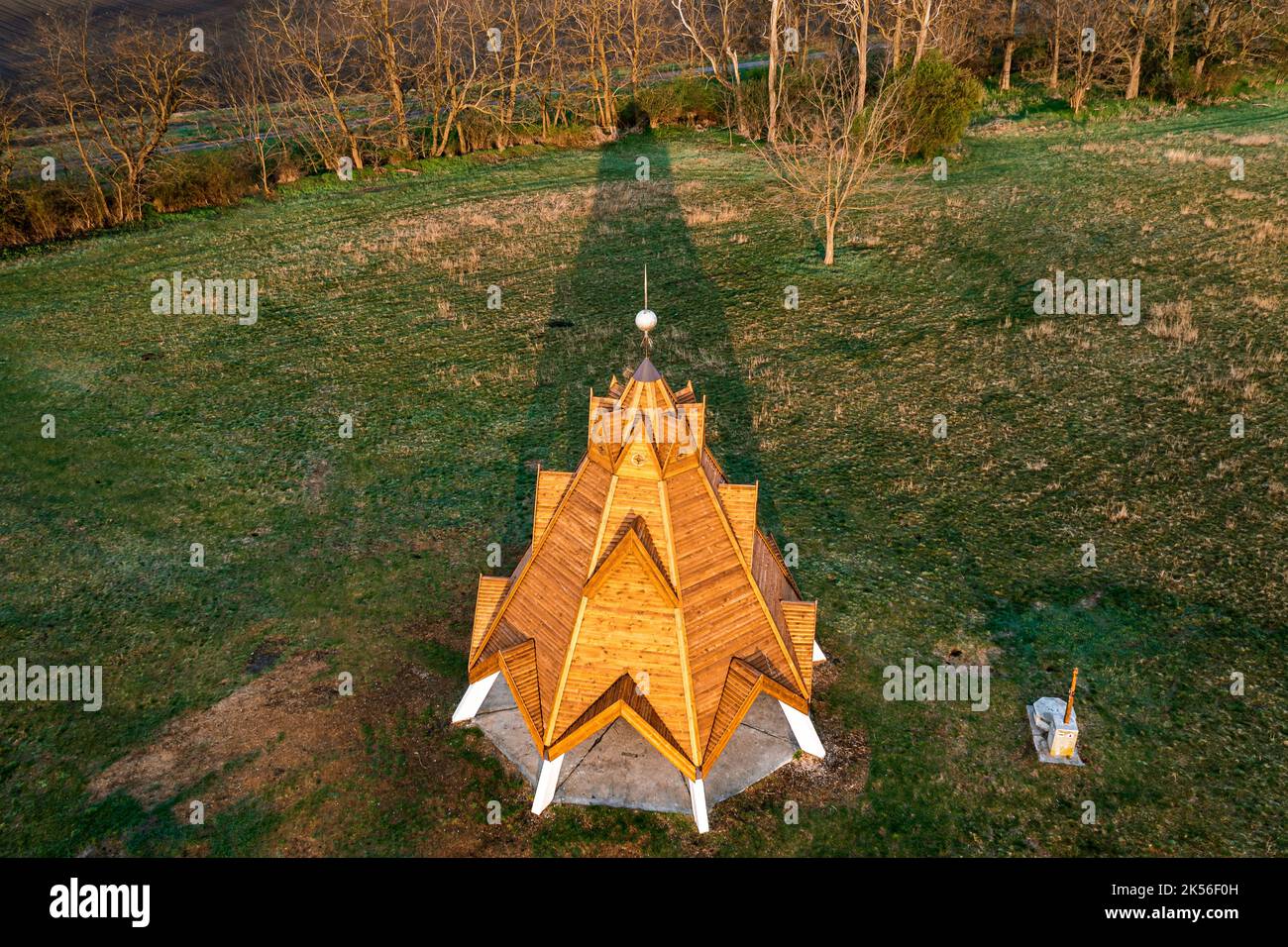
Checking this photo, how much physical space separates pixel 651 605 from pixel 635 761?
13.3ft

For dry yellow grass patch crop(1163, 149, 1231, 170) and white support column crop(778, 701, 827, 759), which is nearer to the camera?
white support column crop(778, 701, 827, 759)

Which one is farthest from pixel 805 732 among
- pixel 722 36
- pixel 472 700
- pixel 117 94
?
pixel 722 36

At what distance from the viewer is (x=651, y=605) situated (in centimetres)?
1482

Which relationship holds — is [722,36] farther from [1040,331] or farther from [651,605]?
[651,605]

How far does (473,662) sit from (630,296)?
25.6m

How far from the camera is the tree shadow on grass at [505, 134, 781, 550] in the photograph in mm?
27203

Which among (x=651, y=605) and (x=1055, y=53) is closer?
(x=651, y=605)

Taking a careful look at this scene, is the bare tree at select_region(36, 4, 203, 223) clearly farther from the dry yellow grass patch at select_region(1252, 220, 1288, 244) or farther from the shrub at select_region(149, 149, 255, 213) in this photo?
the dry yellow grass patch at select_region(1252, 220, 1288, 244)

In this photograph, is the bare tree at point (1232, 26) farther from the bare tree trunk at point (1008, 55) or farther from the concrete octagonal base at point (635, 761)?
the concrete octagonal base at point (635, 761)

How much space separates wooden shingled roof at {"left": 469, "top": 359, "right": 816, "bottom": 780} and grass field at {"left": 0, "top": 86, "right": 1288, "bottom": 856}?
2527mm

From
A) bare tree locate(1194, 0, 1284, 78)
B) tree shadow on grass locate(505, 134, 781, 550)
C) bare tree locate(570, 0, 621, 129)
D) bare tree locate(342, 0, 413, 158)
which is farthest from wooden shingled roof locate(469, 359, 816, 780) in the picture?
bare tree locate(1194, 0, 1284, 78)

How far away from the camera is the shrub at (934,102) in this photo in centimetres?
4947

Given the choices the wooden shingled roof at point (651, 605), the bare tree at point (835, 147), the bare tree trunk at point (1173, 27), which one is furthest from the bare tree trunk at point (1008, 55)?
the wooden shingled roof at point (651, 605)
